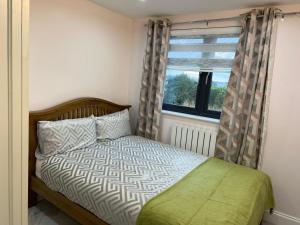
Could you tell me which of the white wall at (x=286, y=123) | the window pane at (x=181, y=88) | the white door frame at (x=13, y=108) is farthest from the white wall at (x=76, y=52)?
the white wall at (x=286, y=123)

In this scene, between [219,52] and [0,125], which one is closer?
[0,125]

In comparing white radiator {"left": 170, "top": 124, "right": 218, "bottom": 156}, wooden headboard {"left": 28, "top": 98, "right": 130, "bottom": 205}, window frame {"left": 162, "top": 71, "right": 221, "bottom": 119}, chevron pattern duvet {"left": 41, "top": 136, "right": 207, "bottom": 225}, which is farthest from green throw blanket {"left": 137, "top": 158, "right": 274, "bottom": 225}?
wooden headboard {"left": 28, "top": 98, "right": 130, "bottom": 205}

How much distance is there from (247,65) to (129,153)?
1.58 m

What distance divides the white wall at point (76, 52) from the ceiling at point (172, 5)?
25 cm

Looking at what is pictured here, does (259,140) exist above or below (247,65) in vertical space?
below

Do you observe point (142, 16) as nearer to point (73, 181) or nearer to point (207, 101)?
point (207, 101)

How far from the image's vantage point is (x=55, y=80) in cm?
259

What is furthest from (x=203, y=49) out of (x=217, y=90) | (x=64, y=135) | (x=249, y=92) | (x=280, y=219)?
(x=280, y=219)

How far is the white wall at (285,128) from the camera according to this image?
7.66ft

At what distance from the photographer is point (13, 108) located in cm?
66

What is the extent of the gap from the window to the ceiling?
261 millimetres

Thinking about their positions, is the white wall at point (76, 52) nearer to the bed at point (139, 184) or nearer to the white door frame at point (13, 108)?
the bed at point (139, 184)

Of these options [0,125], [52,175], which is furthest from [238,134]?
[0,125]

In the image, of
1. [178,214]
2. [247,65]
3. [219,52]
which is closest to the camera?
[178,214]
